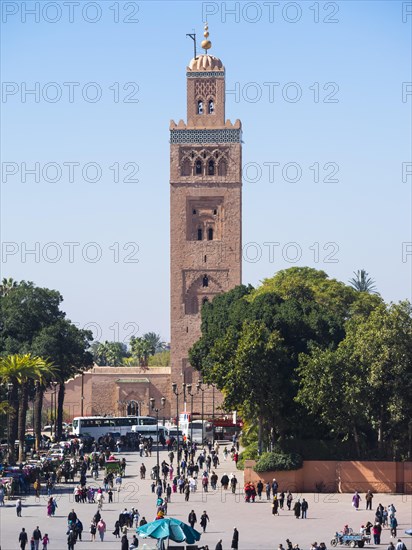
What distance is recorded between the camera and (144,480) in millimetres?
68938

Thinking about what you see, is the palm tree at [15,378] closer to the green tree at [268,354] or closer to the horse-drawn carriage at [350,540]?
the green tree at [268,354]

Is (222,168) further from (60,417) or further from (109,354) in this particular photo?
(109,354)

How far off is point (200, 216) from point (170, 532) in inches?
2556

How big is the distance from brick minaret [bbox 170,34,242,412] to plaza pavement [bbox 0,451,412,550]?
138 feet

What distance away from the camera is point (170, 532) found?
47281mm

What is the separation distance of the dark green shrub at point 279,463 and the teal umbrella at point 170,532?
57.2 feet

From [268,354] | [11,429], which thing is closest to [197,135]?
[11,429]

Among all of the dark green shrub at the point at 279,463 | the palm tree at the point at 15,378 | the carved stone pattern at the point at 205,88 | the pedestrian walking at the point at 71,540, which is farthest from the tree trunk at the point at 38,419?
the pedestrian walking at the point at 71,540

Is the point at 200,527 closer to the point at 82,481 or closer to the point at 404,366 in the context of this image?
the point at 82,481

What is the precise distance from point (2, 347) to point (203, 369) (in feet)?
55.9

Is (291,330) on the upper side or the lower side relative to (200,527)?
upper

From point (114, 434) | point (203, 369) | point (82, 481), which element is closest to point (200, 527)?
point (82, 481)

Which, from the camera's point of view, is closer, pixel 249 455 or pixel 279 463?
pixel 279 463

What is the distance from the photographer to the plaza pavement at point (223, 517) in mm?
50781
